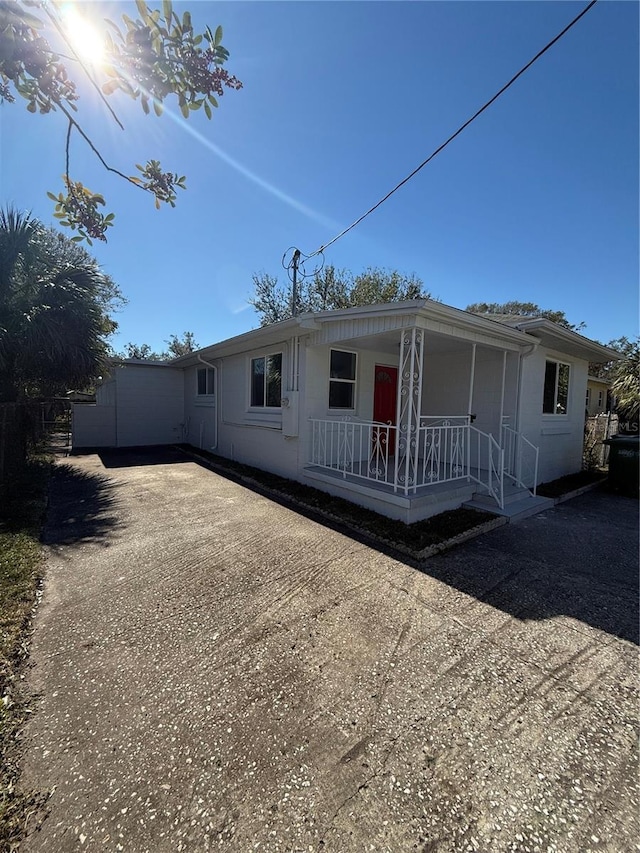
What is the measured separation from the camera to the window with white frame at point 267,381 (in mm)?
8297

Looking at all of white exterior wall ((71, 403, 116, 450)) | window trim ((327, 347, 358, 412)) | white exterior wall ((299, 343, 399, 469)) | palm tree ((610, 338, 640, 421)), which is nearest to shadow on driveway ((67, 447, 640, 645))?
white exterior wall ((299, 343, 399, 469))

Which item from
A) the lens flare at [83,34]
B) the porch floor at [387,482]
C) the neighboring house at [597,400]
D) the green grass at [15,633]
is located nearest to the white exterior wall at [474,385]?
the porch floor at [387,482]

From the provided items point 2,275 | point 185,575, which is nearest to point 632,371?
point 185,575

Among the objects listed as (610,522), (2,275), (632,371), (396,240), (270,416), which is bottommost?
(610,522)

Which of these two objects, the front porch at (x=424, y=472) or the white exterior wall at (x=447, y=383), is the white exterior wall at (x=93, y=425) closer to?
the front porch at (x=424, y=472)

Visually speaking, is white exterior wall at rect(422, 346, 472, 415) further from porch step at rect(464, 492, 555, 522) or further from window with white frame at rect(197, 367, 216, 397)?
window with white frame at rect(197, 367, 216, 397)

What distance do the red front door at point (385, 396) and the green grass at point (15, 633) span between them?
6.34 metres

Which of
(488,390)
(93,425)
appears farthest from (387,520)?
(93,425)

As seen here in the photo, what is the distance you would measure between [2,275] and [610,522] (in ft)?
39.3

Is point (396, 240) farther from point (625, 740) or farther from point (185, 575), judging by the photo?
point (625, 740)

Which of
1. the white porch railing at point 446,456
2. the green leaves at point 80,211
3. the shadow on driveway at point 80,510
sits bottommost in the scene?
the shadow on driveway at point 80,510

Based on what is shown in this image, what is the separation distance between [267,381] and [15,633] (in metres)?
6.65

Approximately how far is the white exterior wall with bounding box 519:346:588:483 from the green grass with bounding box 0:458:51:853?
299 inches

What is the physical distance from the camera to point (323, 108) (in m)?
5.96
